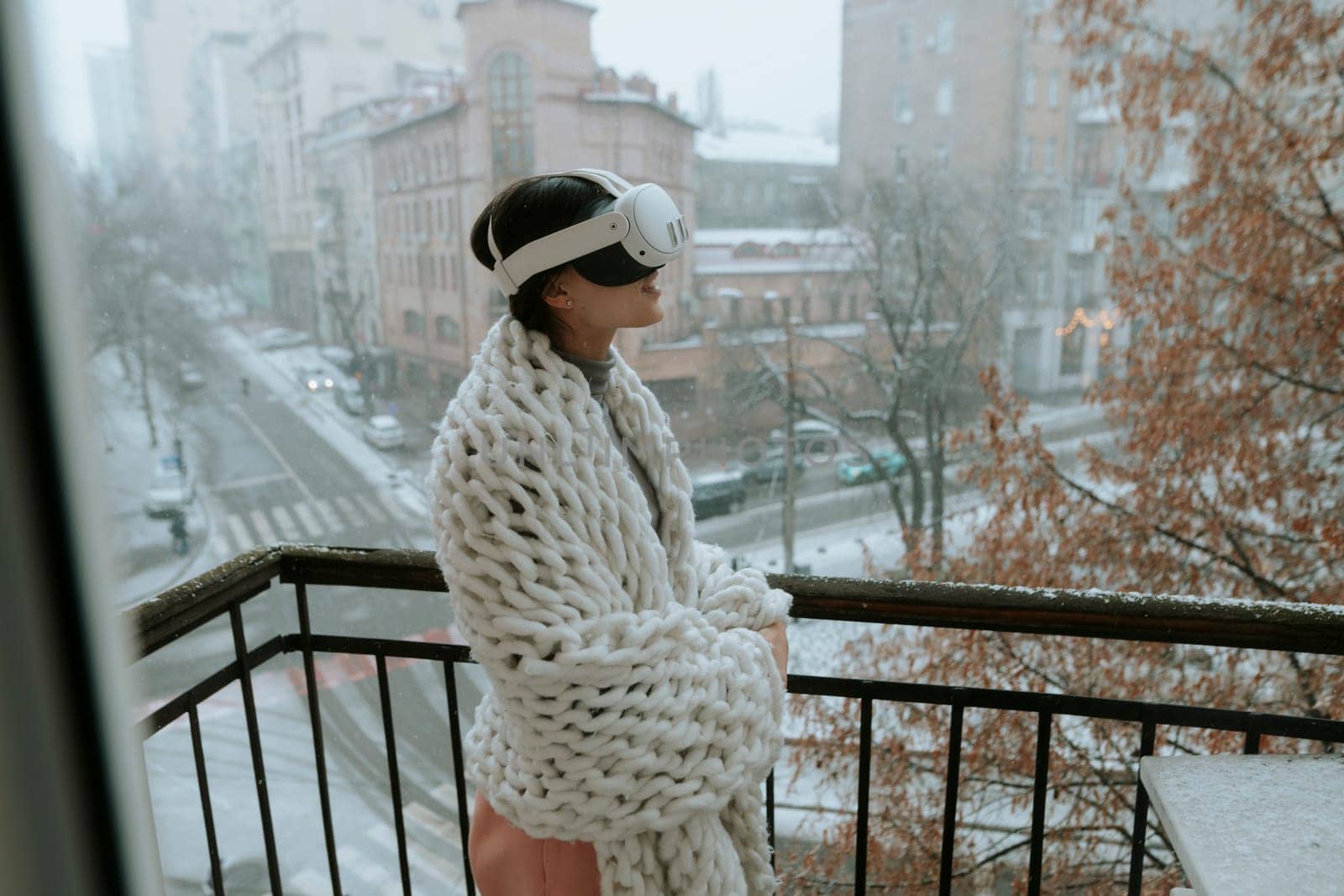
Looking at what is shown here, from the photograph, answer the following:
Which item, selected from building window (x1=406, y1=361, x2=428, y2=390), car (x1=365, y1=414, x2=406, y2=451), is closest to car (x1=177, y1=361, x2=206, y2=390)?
car (x1=365, y1=414, x2=406, y2=451)

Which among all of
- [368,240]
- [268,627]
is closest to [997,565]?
[368,240]

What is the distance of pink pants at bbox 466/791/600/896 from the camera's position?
34.6 inches

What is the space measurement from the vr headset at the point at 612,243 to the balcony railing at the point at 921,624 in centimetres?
52

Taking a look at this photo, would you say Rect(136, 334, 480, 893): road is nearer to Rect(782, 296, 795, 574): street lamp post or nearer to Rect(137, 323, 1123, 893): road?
Rect(137, 323, 1123, 893): road

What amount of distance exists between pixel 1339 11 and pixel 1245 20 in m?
0.76

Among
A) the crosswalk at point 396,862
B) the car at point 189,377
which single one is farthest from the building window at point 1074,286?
the car at point 189,377

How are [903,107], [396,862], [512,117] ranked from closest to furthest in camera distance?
[396,862]
[512,117]
[903,107]

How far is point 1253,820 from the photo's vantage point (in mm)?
973

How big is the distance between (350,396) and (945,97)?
297 inches

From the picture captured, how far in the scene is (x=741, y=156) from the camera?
9719 mm

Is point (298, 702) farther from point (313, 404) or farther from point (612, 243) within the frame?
point (612, 243)

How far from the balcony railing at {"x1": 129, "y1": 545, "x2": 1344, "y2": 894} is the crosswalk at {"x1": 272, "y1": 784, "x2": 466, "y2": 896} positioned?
5084mm

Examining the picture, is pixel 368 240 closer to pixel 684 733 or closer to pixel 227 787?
pixel 227 787

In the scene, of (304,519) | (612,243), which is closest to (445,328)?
(304,519)
